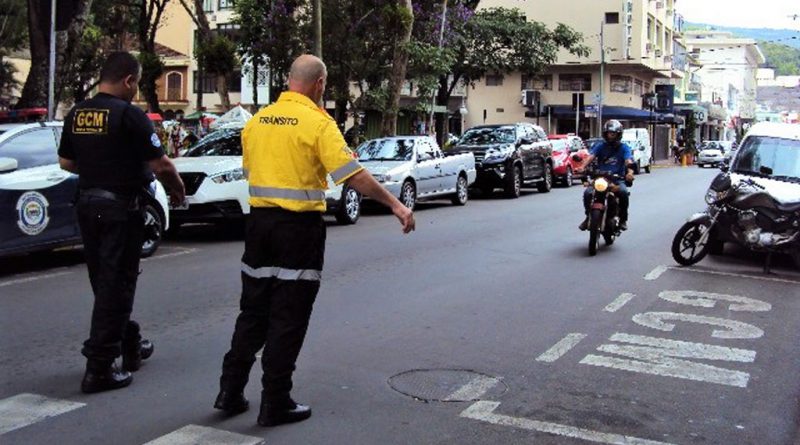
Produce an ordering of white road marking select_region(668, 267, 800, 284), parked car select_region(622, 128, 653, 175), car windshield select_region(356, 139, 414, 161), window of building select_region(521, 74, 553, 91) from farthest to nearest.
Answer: window of building select_region(521, 74, 553, 91), parked car select_region(622, 128, 653, 175), car windshield select_region(356, 139, 414, 161), white road marking select_region(668, 267, 800, 284)

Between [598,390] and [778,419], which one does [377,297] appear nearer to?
[598,390]

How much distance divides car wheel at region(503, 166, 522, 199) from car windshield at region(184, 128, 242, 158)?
9.32m

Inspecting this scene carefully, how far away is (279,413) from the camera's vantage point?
15.4 feet

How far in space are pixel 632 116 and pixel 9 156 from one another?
153 feet

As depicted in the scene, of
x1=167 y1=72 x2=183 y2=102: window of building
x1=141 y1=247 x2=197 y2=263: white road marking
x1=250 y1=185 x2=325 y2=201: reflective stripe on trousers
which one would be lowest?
x1=141 y1=247 x2=197 y2=263: white road marking

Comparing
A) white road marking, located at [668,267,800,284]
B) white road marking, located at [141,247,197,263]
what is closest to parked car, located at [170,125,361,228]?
white road marking, located at [141,247,197,263]

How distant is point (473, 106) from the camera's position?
57.1 m

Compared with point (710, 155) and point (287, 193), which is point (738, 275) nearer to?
point (287, 193)

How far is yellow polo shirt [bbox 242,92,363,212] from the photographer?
4.56 m

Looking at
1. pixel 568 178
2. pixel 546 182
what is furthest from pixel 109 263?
pixel 568 178

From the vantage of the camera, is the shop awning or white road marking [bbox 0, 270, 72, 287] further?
the shop awning

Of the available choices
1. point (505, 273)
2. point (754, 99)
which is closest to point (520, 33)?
point (505, 273)

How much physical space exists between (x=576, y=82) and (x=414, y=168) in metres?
38.6

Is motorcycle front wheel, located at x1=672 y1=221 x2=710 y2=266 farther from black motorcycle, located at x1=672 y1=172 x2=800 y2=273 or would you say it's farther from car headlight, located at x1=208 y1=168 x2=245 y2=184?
car headlight, located at x1=208 y1=168 x2=245 y2=184
